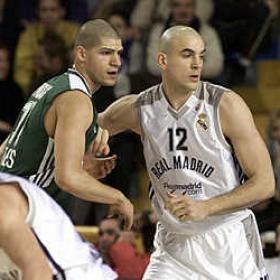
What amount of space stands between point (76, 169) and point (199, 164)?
0.81 m

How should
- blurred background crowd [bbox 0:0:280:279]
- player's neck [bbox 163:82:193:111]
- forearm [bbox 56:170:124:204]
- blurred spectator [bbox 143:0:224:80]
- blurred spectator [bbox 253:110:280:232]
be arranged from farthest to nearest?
blurred spectator [bbox 143:0:224:80] → blurred background crowd [bbox 0:0:280:279] → blurred spectator [bbox 253:110:280:232] → player's neck [bbox 163:82:193:111] → forearm [bbox 56:170:124:204]

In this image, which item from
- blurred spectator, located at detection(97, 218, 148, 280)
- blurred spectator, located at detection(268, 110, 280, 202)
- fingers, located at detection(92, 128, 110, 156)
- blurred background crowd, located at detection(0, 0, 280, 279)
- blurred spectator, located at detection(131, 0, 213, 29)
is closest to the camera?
fingers, located at detection(92, 128, 110, 156)

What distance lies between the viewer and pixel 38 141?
5.32 m

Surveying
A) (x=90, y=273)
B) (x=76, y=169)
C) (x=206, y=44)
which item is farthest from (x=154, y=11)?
(x=90, y=273)

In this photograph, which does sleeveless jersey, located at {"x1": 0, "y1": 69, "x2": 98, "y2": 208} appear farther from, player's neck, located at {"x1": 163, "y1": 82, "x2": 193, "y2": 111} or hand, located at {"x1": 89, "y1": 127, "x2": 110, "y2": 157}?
player's neck, located at {"x1": 163, "y1": 82, "x2": 193, "y2": 111}

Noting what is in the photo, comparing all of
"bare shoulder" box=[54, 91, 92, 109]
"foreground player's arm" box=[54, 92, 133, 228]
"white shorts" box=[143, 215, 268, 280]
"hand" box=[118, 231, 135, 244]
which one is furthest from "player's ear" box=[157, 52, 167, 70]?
"hand" box=[118, 231, 135, 244]

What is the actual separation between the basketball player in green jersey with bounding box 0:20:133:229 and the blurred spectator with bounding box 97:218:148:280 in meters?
2.19

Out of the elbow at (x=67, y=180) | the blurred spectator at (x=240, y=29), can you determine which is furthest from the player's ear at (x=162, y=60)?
the blurred spectator at (x=240, y=29)

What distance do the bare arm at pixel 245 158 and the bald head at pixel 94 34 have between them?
0.64 m

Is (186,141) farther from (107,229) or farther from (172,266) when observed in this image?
(107,229)

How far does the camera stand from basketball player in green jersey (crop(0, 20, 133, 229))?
16.3 feet

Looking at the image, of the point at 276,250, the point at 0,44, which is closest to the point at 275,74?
the point at 0,44

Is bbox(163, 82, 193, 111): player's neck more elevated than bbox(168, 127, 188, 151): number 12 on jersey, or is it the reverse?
bbox(163, 82, 193, 111): player's neck

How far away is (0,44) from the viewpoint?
29.6ft
